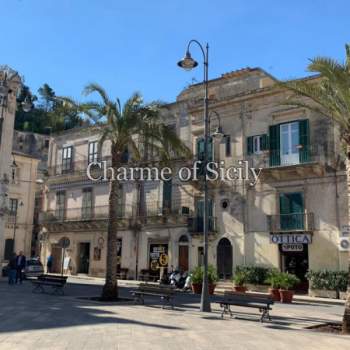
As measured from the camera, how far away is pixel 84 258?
3728 cm

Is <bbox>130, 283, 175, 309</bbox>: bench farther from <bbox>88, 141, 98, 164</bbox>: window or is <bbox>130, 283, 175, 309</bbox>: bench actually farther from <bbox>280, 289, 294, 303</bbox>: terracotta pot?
<bbox>88, 141, 98, 164</bbox>: window

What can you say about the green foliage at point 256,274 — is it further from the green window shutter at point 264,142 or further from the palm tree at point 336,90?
the palm tree at point 336,90

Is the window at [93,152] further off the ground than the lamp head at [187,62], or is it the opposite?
the window at [93,152]

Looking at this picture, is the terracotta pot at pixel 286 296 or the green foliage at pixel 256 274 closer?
the terracotta pot at pixel 286 296

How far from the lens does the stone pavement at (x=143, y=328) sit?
9125 millimetres

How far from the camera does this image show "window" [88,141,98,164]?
37.3 m

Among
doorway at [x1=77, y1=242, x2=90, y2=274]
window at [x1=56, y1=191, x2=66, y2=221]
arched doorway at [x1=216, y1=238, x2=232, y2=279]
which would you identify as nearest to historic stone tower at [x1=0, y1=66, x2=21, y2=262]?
doorway at [x1=77, y1=242, x2=90, y2=274]

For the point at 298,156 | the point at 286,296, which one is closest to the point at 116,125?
the point at 286,296

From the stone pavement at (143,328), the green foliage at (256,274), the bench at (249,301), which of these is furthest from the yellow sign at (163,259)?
the bench at (249,301)

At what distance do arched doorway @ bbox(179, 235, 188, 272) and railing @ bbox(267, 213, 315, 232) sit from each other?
6184 millimetres

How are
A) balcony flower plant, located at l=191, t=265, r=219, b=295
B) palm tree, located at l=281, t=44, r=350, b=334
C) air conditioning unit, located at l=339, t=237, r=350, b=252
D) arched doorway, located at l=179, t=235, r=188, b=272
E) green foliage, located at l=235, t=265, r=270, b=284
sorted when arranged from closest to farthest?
palm tree, located at l=281, t=44, r=350, b=334, balcony flower plant, located at l=191, t=265, r=219, b=295, air conditioning unit, located at l=339, t=237, r=350, b=252, green foliage, located at l=235, t=265, r=270, b=284, arched doorway, located at l=179, t=235, r=188, b=272

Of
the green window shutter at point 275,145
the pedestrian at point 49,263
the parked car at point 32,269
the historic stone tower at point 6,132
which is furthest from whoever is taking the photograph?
the pedestrian at point 49,263

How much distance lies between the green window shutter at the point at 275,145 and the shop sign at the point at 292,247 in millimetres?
4444

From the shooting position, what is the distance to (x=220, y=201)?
29.3 meters
